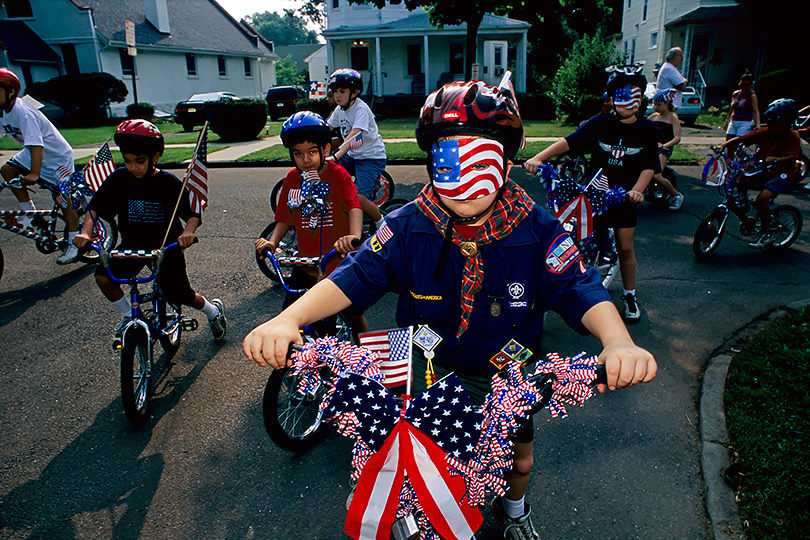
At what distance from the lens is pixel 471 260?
6.95 ft

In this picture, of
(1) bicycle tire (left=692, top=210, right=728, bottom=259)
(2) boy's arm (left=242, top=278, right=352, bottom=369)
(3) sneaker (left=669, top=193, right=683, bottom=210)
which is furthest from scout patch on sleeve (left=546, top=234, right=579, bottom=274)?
(3) sneaker (left=669, top=193, right=683, bottom=210)

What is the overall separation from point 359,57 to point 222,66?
46.0ft

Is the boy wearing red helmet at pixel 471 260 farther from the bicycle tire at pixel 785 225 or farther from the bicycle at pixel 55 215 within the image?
the bicycle tire at pixel 785 225

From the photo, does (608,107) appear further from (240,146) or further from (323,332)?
(240,146)

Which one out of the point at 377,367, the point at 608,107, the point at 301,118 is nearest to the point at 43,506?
the point at 377,367

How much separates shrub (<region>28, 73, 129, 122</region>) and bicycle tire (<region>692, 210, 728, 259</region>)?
104 ft

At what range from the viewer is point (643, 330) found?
17.5 ft

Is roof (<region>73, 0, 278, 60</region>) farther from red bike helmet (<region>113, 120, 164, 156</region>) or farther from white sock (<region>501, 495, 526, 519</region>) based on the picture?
white sock (<region>501, 495, 526, 519</region>)

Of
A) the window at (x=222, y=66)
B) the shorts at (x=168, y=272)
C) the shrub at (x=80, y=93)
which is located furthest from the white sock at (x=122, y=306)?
the window at (x=222, y=66)

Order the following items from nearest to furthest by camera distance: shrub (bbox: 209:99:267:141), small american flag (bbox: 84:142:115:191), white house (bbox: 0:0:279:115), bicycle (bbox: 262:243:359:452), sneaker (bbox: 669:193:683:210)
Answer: bicycle (bbox: 262:243:359:452) → small american flag (bbox: 84:142:115:191) → sneaker (bbox: 669:193:683:210) → shrub (bbox: 209:99:267:141) → white house (bbox: 0:0:279:115)

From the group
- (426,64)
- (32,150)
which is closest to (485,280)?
(32,150)

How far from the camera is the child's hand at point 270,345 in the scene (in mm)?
1785

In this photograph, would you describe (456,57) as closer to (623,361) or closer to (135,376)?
(135,376)

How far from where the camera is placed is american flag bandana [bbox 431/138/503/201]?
205 cm
